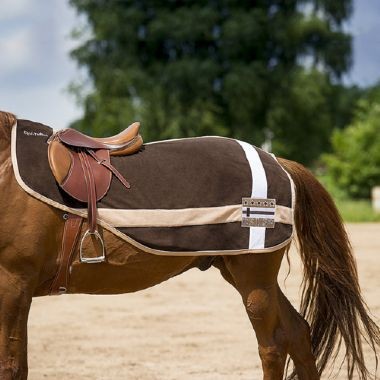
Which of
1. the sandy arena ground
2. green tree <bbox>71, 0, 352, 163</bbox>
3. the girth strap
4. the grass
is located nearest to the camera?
the girth strap

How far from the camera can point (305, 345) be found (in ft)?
13.8

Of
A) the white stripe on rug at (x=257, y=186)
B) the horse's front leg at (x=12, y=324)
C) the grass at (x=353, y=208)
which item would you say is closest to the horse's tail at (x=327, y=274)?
the white stripe on rug at (x=257, y=186)

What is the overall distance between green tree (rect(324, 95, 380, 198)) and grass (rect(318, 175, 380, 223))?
0.26 meters

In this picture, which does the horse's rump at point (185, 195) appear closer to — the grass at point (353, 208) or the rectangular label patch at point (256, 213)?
the rectangular label patch at point (256, 213)

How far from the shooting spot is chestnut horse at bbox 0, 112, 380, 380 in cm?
362

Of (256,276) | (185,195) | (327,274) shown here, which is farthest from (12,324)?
(327,274)

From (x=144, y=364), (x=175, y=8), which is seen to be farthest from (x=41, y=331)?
(x=175, y=8)

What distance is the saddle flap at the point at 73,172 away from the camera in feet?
12.3

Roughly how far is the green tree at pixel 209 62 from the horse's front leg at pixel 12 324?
29532 millimetres

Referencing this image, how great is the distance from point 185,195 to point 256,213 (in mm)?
384

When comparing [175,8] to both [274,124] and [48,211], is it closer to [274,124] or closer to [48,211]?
[274,124]

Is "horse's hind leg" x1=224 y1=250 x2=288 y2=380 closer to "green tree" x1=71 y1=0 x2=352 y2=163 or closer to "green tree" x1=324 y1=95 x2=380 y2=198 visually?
"green tree" x1=324 y1=95 x2=380 y2=198

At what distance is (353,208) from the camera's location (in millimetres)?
23141

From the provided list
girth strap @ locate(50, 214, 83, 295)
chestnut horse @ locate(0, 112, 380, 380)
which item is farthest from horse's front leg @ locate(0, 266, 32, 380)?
girth strap @ locate(50, 214, 83, 295)
